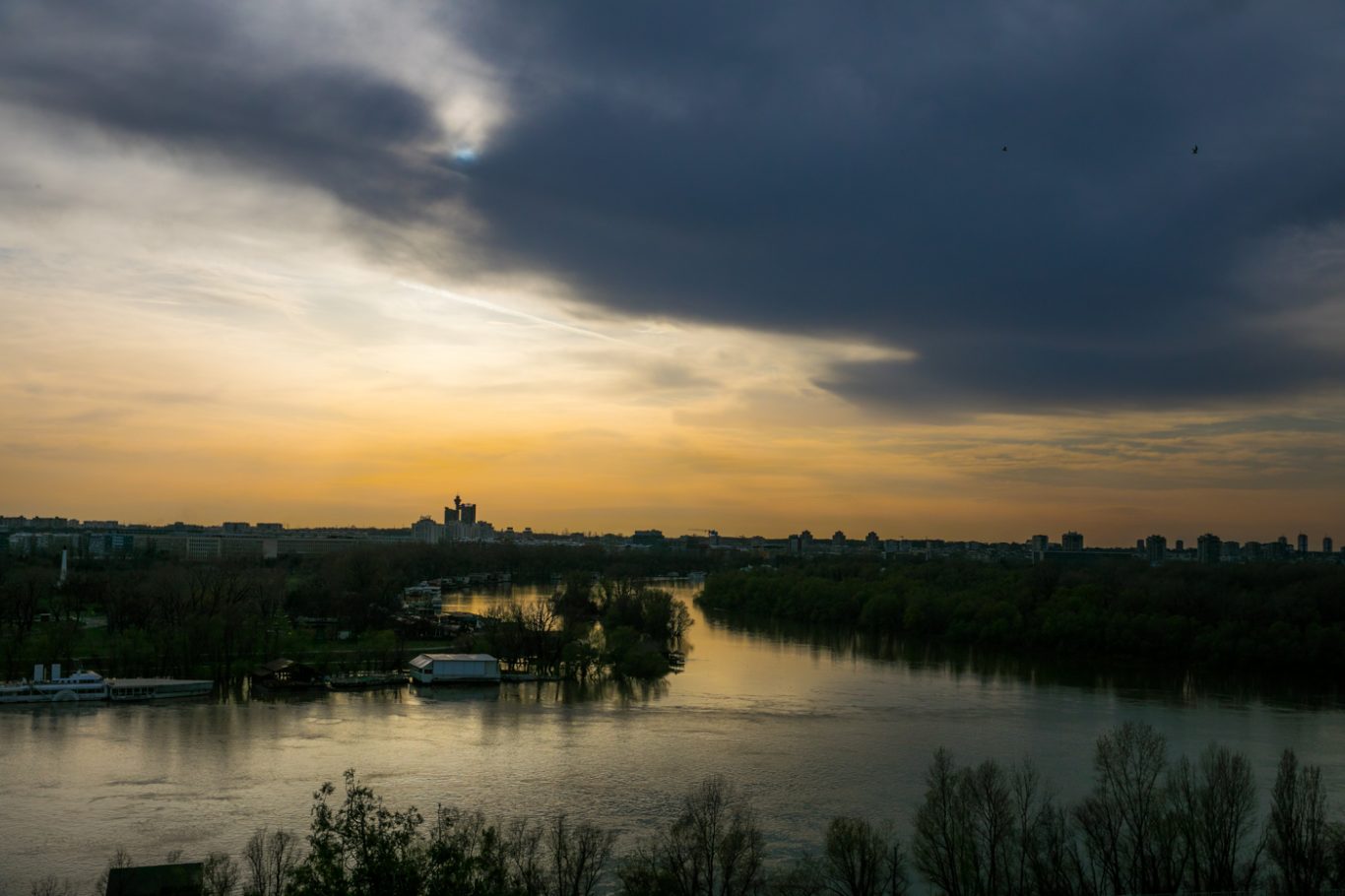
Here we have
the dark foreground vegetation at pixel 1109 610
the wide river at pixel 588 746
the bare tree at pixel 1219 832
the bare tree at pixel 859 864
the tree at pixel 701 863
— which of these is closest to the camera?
the tree at pixel 701 863

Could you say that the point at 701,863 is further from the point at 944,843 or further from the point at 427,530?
the point at 427,530

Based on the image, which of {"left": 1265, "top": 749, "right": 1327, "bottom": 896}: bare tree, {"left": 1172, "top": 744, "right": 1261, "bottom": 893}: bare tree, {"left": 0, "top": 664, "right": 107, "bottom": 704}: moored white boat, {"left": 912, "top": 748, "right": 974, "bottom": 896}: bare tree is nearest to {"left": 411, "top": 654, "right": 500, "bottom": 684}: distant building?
{"left": 0, "top": 664, "right": 107, "bottom": 704}: moored white boat

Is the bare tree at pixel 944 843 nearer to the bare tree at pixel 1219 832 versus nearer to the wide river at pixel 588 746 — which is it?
the wide river at pixel 588 746

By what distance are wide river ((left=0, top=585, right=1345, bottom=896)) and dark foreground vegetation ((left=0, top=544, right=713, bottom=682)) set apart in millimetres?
2030

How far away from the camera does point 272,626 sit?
20406mm

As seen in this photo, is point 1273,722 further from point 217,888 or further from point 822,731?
point 217,888

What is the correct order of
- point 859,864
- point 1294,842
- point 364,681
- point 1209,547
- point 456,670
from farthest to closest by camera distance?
point 1209,547 → point 456,670 → point 364,681 → point 1294,842 → point 859,864

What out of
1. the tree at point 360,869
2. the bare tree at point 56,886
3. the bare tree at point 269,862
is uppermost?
the tree at point 360,869

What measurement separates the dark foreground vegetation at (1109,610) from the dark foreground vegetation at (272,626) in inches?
204

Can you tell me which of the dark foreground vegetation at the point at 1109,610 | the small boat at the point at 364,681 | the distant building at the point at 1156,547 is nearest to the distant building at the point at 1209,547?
the distant building at the point at 1156,547

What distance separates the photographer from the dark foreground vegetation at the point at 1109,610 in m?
19.8

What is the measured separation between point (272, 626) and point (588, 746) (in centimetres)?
1052

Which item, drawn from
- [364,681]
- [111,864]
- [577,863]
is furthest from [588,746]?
[364,681]

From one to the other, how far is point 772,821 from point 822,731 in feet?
13.3
